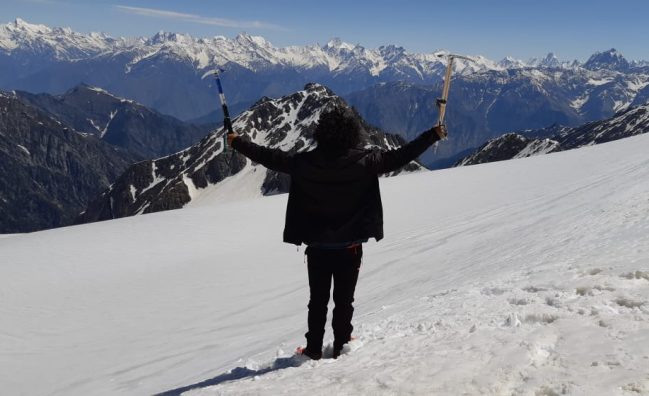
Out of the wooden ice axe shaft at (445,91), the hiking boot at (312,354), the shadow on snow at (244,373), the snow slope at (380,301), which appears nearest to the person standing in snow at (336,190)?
the wooden ice axe shaft at (445,91)

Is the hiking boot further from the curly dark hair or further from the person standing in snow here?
the curly dark hair

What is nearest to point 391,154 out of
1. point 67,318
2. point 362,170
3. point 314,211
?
point 362,170

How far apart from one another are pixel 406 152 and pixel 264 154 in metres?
1.64

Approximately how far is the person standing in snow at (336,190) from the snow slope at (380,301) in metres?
1.17

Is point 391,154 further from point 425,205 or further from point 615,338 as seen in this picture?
point 425,205

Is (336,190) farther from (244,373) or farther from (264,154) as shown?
(244,373)

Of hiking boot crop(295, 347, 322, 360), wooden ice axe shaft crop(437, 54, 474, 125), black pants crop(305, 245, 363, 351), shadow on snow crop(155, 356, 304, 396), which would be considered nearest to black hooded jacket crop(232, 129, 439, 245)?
black pants crop(305, 245, 363, 351)

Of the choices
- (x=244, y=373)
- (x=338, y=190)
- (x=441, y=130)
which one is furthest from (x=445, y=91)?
(x=244, y=373)

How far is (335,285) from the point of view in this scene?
6.36m

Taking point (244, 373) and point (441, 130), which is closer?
point (441, 130)

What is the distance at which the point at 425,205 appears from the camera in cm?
2355

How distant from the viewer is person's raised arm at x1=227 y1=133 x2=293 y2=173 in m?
6.16

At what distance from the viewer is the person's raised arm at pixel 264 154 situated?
20.2 ft

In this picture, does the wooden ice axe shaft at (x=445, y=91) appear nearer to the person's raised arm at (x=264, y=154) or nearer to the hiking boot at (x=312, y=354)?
the person's raised arm at (x=264, y=154)
